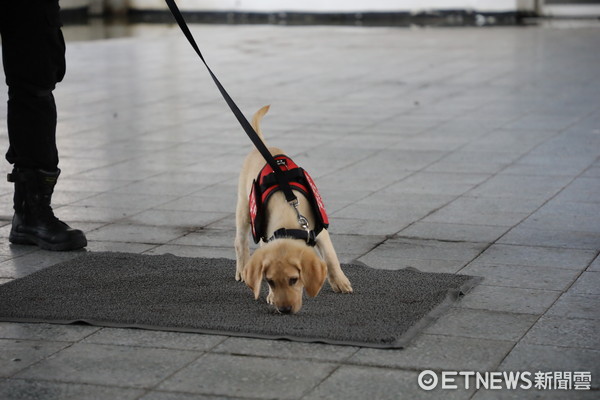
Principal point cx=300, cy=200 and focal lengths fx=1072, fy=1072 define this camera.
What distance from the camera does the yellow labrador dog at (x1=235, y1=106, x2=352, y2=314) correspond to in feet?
16.4

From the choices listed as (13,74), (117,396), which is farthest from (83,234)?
(117,396)

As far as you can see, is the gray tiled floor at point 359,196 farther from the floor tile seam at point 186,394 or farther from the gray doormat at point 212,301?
the gray doormat at point 212,301

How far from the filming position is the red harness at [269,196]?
5.45 meters

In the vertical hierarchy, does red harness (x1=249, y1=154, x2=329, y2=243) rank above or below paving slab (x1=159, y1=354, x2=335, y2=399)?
above

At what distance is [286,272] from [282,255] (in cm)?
9

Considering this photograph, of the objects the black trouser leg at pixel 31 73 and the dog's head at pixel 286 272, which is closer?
the dog's head at pixel 286 272

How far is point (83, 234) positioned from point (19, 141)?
0.73m

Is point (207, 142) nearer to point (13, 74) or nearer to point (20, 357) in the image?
point (13, 74)

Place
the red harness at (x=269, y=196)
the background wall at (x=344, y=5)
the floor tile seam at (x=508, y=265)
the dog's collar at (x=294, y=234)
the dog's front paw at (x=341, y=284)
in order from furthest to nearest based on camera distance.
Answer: the background wall at (x=344, y=5) < the floor tile seam at (x=508, y=265) < the dog's front paw at (x=341, y=284) < the red harness at (x=269, y=196) < the dog's collar at (x=294, y=234)

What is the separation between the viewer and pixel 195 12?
29.2 metres

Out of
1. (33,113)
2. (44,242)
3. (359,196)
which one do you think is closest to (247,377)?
(44,242)

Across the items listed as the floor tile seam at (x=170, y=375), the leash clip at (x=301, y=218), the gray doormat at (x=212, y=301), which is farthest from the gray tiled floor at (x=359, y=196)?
the leash clip at (x=301, y=218)

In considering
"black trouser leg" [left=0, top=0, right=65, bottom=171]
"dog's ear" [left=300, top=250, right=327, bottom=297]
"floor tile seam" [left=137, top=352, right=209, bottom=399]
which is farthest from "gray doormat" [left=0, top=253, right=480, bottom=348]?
"black trouser leg" [left=0, top=0, right=65, bottom=171]

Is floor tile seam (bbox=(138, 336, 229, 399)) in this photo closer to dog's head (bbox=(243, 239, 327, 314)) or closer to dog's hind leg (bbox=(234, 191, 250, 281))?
dog's head (bbox=(243, 239, 327, 314))
